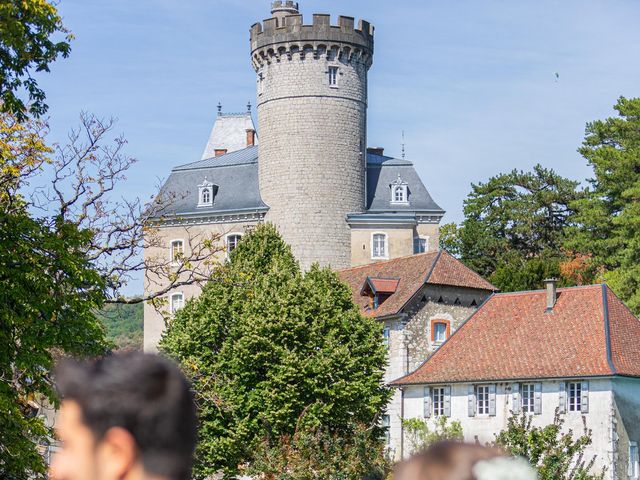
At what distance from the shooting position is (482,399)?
45562mm

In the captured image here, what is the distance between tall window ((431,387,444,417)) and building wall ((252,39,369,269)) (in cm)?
2073

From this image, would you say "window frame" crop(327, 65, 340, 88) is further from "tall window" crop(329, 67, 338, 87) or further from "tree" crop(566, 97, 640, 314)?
"tree" crop(566, 97, 640, 314)

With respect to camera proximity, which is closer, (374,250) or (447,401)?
(447,401)

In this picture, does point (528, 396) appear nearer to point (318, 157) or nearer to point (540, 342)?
point (540, 342)

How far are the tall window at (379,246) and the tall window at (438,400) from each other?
21974mm

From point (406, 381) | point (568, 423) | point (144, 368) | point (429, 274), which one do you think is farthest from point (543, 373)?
point (144, 368)

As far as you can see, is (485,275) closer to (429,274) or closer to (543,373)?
(429,274)

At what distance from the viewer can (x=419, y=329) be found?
5119 cm

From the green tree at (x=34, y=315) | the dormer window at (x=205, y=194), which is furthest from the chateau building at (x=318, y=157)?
the green tree at (x=34, y=315)

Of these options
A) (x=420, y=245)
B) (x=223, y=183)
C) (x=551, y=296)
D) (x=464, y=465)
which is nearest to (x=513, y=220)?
(x=420, y=245)

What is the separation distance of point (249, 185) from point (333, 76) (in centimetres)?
920

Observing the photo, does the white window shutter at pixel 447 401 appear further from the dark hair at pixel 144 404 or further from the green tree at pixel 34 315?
the dark hair at pixel 144 404

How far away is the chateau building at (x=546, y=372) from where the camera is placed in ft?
136

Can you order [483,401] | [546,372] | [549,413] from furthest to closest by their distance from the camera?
[483,401]
[546,372]
[549,413]
